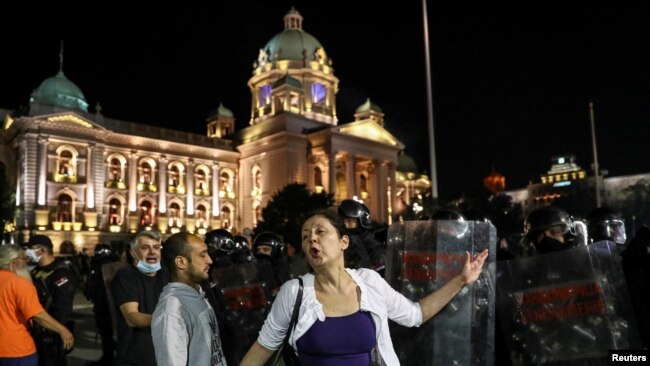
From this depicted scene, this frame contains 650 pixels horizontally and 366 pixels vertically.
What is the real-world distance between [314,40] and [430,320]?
61617mm

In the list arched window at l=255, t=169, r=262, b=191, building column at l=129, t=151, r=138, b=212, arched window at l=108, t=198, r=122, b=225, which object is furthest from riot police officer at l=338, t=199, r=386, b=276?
arched window at l=255, t=169, r=262, b=191

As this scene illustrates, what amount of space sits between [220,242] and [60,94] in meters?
43.1

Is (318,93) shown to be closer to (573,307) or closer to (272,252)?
(272,252)

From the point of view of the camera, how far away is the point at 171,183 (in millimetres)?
51812

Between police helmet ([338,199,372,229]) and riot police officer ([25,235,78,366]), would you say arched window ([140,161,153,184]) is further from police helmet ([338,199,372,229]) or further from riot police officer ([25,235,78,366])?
police helmet ([338,199,372,229])

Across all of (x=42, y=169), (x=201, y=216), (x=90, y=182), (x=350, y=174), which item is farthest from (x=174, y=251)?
(x=201, y=216)

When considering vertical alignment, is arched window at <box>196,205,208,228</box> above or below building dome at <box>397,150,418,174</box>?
below

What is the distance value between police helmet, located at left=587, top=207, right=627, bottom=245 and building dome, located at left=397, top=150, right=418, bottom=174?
72789 mm

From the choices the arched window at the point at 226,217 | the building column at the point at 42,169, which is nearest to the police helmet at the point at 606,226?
the building column at the point at 42,169

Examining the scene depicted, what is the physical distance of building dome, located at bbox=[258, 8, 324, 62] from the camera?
60.3m

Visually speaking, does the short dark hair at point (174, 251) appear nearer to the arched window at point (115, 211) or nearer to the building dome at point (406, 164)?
the arched window at point (115, 211)

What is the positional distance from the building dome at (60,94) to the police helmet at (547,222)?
45265 millimetres

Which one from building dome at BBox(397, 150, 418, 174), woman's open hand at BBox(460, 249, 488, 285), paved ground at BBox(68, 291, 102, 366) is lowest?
paved ground at BBox(68, 291, 102, 366)

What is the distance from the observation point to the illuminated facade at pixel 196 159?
138ft
